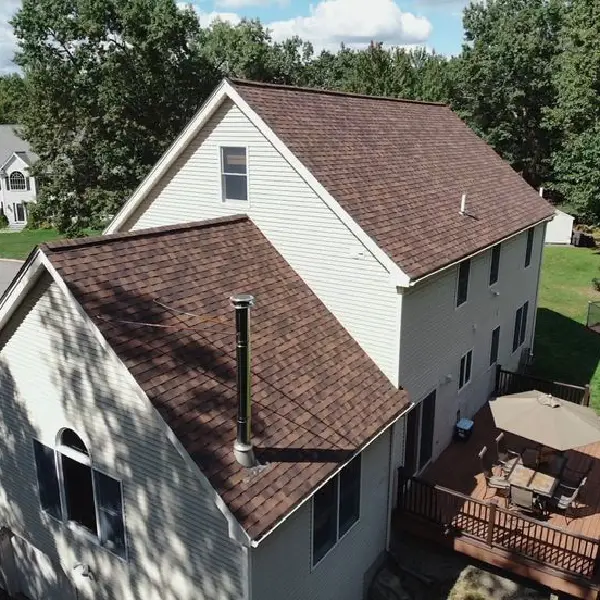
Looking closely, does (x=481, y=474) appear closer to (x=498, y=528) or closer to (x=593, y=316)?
(x=498, y=528)

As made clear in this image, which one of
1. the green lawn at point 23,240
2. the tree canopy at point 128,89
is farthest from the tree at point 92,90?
the green lawn at point 23,240

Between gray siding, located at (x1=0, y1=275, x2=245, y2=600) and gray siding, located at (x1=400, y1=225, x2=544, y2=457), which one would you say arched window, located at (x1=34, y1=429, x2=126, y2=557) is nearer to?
gray siding, located at (x1=0, y1=275, x2=245, y2=600)

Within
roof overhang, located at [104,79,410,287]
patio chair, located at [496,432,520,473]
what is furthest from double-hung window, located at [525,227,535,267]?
roof overhang, located at [104,79,410,287]

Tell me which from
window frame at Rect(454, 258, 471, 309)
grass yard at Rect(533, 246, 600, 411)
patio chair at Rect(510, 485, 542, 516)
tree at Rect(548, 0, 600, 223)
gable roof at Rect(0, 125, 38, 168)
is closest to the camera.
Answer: patio chair at Rect(510, 485, 542, 516)

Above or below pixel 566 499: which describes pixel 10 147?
above

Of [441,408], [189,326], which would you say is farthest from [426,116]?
[189,326]

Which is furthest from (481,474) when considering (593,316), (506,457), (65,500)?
(593,316)

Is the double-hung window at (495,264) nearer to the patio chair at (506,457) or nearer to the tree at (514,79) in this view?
the patio chair at (506,457)
